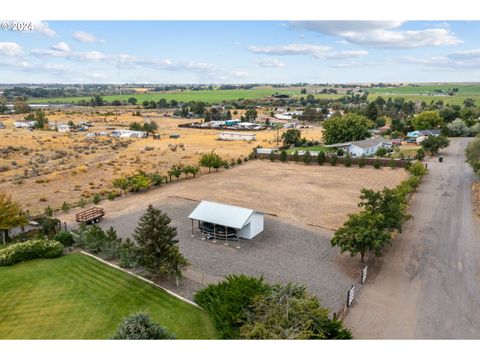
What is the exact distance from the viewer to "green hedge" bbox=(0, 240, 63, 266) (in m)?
19.6

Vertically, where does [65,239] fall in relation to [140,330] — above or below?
below

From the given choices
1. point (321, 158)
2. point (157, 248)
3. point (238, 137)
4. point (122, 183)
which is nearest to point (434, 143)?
point (321, 158)

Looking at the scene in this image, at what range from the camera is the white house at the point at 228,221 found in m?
24.0

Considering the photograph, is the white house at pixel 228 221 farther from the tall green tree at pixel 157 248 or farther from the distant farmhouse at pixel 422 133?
the distant farmhouse at pixel 422 133

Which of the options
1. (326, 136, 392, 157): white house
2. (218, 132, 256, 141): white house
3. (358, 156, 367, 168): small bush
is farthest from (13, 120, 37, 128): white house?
(358, 156, 367, 168): small bush

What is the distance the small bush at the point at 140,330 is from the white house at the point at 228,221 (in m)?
11.9

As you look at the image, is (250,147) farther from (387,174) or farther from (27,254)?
(27,254)

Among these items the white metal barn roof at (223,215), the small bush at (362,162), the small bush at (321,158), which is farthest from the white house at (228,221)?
the small bush at (362,162)

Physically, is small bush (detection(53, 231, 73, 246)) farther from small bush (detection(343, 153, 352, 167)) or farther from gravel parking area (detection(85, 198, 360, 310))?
small bush (detection(343, 153, 352, 167))

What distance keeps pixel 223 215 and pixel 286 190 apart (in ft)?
47.7

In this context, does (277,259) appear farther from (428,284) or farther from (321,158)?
(321,158)

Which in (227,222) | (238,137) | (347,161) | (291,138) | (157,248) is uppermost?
(157,248)

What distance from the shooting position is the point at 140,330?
1153 centimetres

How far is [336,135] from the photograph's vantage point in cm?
6475
